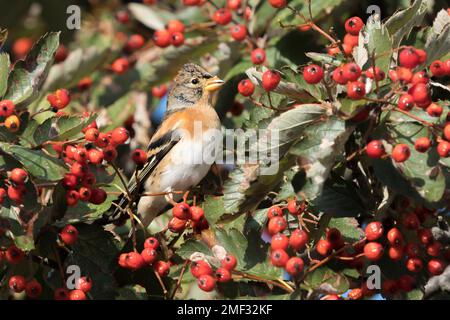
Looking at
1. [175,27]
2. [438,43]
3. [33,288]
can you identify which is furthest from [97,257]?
[175,27]

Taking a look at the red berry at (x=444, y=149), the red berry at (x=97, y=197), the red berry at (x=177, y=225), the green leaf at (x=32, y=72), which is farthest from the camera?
the red berry at (x=177, y=225)

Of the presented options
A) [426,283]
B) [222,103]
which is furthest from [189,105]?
[426,283]

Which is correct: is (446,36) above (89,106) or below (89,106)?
above

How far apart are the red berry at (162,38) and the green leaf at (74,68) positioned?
17.2 inches

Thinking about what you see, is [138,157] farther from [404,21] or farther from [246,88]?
[404,21]

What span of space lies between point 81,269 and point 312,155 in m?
1.50

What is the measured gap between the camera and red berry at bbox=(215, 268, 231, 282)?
3911 millimetres

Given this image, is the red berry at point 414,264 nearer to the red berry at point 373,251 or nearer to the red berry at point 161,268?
the red berry at point 373,251

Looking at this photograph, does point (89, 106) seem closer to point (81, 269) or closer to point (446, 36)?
point (81, 269)

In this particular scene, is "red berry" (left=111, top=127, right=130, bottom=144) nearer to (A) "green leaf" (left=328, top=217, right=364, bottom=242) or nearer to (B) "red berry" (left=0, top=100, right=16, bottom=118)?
(B) "red berry" (left=0, top=100, right=16, bottom=118)

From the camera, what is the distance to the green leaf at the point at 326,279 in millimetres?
3847

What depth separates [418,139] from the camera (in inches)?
141

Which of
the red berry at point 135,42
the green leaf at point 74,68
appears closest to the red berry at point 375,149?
the green leaf at point 74,68

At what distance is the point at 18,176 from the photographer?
13.2 ft
